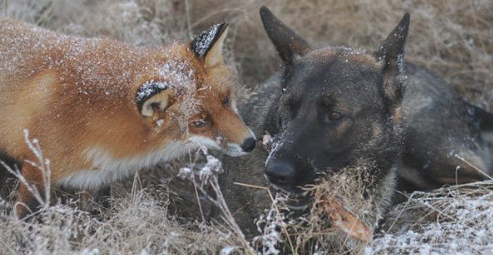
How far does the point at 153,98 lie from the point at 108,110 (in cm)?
43

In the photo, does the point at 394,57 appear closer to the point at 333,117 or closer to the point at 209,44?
the point at 333,117

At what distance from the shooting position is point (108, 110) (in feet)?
16.2

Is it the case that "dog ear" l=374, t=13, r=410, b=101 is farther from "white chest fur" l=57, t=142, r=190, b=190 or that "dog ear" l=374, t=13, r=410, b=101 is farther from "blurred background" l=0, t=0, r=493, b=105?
"blurred background" l=0, t=0, r=493, b=105

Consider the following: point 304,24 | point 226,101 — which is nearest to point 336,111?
point 226,101

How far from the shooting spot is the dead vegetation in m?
4.80

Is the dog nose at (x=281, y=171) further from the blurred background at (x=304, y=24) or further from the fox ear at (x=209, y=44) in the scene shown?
the blurred background at (x=304, y=24)

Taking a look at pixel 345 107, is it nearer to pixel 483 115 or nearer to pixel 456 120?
pixel 456 120

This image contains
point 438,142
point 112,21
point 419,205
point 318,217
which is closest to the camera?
point 318,217

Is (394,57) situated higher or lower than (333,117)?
higher

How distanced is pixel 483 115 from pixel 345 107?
2310 millimetres

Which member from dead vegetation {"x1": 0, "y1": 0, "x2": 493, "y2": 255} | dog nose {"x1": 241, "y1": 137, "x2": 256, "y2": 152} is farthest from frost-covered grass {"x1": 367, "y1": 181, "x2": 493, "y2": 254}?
dog nose {"x1": 241, "y1": 137, "x2": 256, "y2": 152}

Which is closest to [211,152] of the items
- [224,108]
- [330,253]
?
[224,108]

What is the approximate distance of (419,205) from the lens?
5.54m

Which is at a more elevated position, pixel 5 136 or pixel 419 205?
pixel 5 136
